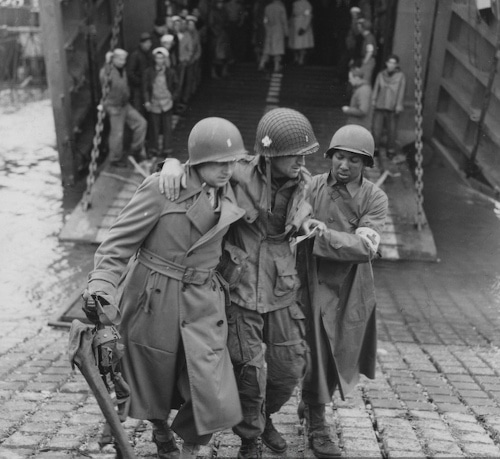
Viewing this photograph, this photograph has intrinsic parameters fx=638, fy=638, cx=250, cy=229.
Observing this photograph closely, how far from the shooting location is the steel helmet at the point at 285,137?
3.34 metres

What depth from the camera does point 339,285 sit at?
3.80 meters

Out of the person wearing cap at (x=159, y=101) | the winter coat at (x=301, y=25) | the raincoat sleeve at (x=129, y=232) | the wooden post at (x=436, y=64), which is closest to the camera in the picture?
the raincoat sleeve at (x=129, y=232)

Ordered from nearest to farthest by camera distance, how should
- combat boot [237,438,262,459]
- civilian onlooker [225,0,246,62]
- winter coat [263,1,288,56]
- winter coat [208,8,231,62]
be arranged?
combat boot [237,438,262,459] → winter coat [208,8,231,62] → winter coat [263,1,288,56] → civilian onlooker [225,0,246,62]

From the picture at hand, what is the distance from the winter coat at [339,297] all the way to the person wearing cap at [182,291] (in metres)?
0.65

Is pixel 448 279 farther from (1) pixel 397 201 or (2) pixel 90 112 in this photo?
(2) pixel 90 112

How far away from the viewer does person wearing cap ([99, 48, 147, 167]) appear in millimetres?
10203

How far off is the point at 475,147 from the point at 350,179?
7786 millimetres

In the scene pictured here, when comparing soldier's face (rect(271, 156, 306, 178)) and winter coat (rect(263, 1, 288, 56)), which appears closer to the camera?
soldier's face (rect(271, 156, 306, 178))

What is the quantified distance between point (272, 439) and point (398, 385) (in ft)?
4.82

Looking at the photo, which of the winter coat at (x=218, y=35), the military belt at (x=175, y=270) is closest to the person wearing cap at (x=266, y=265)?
the military belt at (x=175, y=270)

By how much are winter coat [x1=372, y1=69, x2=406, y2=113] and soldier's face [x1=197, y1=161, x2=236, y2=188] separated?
833 cm

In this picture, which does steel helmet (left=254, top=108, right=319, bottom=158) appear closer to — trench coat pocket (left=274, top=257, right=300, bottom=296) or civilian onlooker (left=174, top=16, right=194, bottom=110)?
trench coat pocket (left=274, top=257, right=300, bottom=296)

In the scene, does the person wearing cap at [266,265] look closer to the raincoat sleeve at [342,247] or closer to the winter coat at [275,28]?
the raincoat sleeve at [342,247]

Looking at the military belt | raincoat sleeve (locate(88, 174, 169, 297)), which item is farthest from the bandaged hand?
raincoat sleeve (locate(88, 174, 169, 297))
